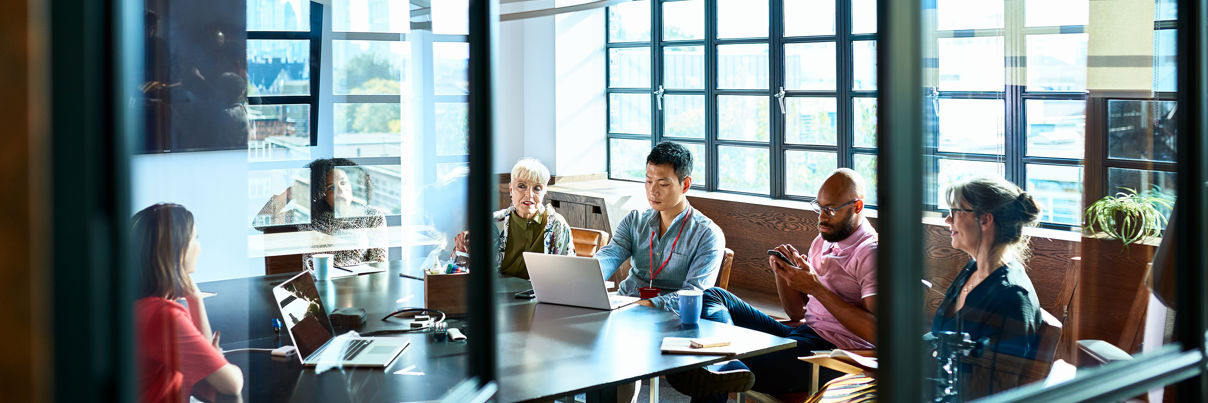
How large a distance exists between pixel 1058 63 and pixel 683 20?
5.06m

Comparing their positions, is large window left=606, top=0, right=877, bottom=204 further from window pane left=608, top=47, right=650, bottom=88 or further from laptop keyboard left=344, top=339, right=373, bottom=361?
laptop keyboard left=344, top=339, right=373, bottom=361

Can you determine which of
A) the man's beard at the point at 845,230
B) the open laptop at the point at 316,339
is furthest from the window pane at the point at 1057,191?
the man's beard at the point at 845,230

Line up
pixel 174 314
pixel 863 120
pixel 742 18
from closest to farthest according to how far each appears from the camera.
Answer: pixel 174 314 < pixel 863 120 < pixel 742 18

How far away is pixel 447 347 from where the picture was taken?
5.42 feet

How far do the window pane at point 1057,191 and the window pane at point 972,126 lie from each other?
11 cm

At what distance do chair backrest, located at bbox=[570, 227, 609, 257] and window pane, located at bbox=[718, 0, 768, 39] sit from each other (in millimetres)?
2369

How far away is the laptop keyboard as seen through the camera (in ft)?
7.30

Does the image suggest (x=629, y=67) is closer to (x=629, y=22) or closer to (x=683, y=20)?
(x=629, y=22)

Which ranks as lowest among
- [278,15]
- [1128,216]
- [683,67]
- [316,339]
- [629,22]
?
[316,339]

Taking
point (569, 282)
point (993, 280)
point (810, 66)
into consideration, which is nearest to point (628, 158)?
point (810, 66)

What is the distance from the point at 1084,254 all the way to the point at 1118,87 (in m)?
0.40

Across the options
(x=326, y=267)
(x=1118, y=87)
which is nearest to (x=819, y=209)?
(x=1118, y=87)

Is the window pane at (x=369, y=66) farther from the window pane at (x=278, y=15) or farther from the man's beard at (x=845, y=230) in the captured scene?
the man's beard at (x=845, y=230)

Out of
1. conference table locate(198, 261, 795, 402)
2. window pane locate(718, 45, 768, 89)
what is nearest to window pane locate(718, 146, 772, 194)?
window pane locate(718, 45, 768, 89)
